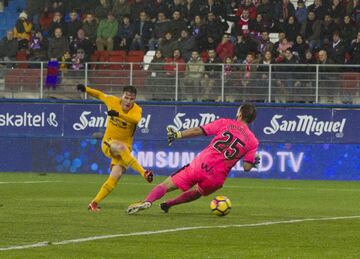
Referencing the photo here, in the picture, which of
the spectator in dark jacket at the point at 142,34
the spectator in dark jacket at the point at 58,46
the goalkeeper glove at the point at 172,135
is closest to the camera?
the goalkeeper glove at the point at 172,135

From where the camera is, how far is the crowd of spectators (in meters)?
29.3

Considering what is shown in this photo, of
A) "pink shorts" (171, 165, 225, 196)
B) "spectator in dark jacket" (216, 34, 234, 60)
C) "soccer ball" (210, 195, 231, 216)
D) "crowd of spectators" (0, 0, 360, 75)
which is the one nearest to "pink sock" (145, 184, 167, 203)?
"pink shorts" (171, 165, 225, 196)

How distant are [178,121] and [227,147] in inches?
562

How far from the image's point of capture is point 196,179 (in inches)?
604

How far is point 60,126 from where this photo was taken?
3016 cm

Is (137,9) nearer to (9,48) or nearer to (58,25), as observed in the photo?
(58,25)

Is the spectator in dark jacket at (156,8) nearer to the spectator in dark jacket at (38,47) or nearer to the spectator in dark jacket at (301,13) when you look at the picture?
the spectator in dark jacket at (38,47)

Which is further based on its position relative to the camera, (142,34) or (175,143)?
(142,34)

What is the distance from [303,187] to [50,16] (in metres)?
11.3

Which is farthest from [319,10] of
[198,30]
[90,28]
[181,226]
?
[181,226]

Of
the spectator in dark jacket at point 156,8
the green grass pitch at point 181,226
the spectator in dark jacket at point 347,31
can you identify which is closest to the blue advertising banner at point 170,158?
the spectator in dark jacket at point 347,31

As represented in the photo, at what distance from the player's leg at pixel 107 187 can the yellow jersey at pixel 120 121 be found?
49 centimetres

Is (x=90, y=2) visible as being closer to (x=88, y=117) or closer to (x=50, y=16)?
(x=50, y=16)

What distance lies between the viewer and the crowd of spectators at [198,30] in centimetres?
2933
